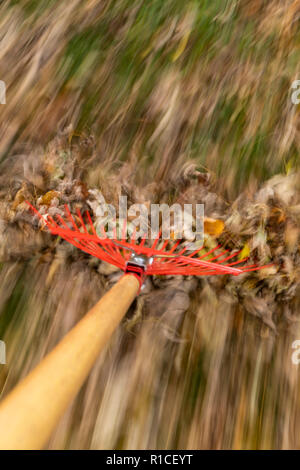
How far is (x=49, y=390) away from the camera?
54 cm

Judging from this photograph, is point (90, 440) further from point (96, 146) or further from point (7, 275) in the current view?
point (96, 146)

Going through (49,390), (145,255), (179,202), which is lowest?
(49,390)

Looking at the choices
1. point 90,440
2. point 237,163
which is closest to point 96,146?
point 237,163

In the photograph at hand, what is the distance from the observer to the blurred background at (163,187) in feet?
3.66

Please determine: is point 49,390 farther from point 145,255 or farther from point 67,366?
point 145,255

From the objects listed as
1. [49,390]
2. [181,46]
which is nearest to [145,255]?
[49,390]

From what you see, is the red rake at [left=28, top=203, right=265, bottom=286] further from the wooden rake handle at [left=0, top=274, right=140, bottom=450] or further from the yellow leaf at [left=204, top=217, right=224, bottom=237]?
the wooden rake handle at [left=0, top=274, right=140, bottom=450]

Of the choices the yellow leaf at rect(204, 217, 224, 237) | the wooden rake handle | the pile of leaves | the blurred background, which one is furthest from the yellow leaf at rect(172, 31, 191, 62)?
the wooden rake handle

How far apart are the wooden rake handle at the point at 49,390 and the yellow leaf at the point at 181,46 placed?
4.22 ft

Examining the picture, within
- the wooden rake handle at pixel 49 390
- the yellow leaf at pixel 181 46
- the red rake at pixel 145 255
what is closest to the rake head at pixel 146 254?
the red rake at pixel 145 255

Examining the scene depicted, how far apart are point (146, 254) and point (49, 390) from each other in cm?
55

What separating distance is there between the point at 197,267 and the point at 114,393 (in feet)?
1.59

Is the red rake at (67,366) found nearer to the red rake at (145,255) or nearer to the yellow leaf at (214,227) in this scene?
the red rake at (145,255)

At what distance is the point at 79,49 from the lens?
64.2 inches
